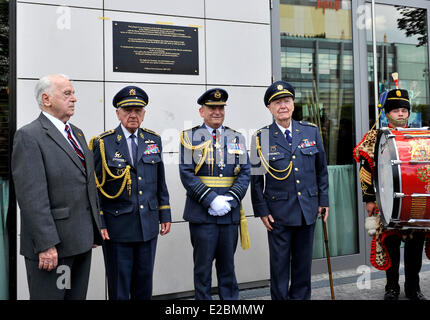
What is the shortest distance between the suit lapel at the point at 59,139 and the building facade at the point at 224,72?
4.31 ft

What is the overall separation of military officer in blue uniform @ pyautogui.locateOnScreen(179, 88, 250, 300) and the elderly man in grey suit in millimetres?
845

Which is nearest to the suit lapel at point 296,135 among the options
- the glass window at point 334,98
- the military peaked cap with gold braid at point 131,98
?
the military peaked cap with gold braid at point 131,98

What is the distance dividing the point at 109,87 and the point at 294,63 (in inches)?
86.9

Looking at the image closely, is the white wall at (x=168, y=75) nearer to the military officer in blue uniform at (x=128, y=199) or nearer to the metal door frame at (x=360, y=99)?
the military officer in blue uniform at (x=128, y=199)

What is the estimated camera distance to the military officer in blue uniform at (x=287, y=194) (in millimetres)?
3236

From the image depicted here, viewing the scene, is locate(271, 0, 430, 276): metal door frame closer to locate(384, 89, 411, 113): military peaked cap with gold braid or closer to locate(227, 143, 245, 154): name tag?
locate(384, 89, 411, 113): military peaked cap with gold braid

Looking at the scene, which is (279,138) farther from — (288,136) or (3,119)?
(3,119)

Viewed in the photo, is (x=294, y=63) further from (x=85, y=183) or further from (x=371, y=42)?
(x=85, y=183)

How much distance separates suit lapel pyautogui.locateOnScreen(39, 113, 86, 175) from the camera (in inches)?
93.2

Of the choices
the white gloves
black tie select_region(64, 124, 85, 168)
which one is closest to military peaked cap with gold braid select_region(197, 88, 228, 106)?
the white gloves

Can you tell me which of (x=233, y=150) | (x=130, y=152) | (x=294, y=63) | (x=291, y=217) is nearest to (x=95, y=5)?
(x=130, y=152)

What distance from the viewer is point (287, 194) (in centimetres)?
325

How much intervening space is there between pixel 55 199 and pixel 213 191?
121 cm

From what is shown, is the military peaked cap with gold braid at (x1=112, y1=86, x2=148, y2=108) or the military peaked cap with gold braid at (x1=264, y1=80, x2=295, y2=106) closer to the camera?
the military peaked cap with gold braid at (x1=112, y1=86, x2=148, y2=108)
